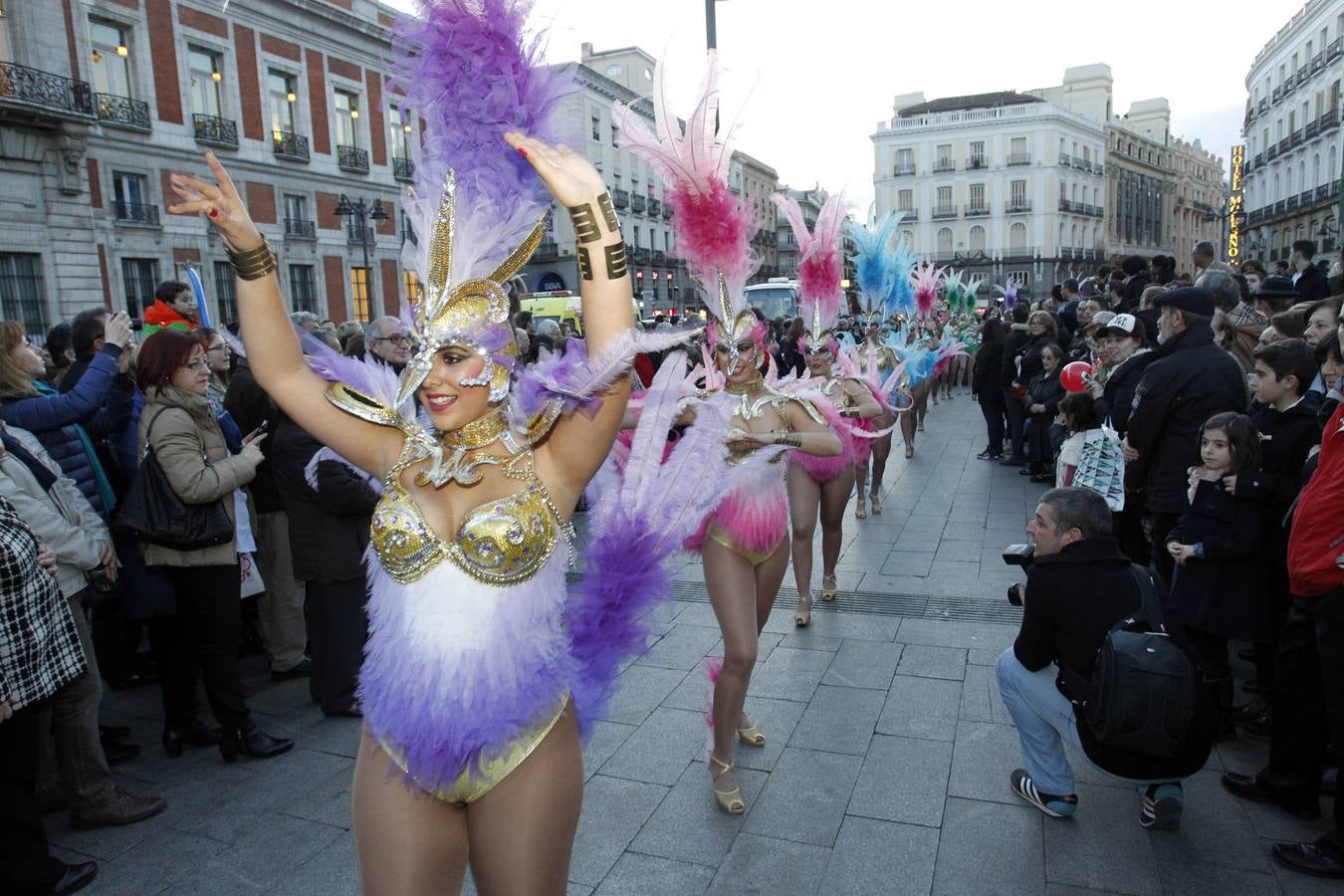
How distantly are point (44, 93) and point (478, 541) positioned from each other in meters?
24.0

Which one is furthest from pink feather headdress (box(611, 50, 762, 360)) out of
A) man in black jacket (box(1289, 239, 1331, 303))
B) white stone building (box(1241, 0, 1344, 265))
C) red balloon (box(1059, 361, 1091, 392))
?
white stone building (box(1241, 0, 1344, 265))

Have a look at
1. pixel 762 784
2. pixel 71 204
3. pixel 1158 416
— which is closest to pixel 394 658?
pixel 762 784

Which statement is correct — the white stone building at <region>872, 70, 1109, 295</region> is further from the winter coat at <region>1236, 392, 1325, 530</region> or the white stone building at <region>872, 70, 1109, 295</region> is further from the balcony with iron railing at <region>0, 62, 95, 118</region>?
the winter coat at <region>1236, 392, 1325, 530</region>

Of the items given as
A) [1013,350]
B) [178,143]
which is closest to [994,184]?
[178,143]

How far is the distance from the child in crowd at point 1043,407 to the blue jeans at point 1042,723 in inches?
275

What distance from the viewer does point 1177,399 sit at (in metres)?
5.14

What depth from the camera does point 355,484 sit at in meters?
4.62

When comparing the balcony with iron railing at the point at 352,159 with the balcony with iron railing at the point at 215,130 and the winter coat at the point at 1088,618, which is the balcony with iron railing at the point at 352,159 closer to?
the balcony with iron railing at the point at 215,130

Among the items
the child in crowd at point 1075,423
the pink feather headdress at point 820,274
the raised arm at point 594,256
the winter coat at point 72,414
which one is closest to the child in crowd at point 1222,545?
the child in crowd at point 1075,423

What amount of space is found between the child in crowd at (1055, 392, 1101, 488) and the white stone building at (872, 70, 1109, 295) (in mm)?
58498

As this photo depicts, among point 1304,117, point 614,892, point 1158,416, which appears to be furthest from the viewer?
point 1304,117

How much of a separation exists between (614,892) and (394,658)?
64.4 inches

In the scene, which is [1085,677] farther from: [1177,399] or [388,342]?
[388,342]

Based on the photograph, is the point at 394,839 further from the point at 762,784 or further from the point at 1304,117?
the point at 1304,117
